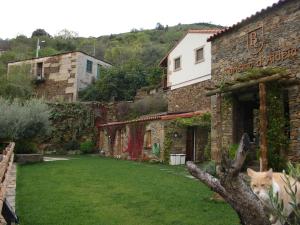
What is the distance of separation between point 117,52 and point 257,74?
38.1 meters

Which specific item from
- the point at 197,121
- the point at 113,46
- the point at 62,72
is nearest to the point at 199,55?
the point at 197,121

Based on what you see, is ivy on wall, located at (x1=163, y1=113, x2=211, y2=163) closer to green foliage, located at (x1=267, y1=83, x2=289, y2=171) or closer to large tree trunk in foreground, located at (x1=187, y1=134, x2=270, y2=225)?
green foliage, located at (x1=267, y1=83, x2=289, y2=171)

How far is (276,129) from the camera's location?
9.41 meters

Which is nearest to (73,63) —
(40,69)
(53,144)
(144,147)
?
(40,69)

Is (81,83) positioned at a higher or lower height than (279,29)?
higher

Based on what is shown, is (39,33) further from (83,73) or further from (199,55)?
(199,55)

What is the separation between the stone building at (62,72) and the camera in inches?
1240

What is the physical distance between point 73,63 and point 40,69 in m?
4.25

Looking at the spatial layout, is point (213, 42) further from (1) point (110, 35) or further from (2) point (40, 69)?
(1) point (110, 35)

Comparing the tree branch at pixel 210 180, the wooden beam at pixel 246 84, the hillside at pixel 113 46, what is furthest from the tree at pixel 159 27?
the tree branch at pixel 210 180

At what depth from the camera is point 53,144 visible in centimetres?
2583

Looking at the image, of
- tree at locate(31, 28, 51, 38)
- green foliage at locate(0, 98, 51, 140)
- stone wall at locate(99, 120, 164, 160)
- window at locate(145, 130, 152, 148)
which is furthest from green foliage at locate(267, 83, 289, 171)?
tree at locate(31, 28, 51, 38)

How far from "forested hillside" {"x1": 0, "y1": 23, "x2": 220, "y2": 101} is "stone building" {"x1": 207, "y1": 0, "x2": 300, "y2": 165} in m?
17.9

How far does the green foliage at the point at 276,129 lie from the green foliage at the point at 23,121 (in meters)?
11.4
